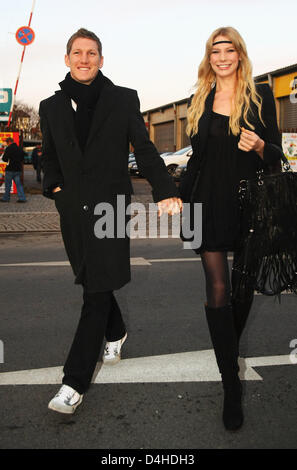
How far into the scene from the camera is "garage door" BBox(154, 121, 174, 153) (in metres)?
45.3

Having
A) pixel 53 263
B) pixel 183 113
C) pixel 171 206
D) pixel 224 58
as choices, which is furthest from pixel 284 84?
pixel 171 206

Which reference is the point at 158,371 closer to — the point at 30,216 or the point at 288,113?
the point at 30,216

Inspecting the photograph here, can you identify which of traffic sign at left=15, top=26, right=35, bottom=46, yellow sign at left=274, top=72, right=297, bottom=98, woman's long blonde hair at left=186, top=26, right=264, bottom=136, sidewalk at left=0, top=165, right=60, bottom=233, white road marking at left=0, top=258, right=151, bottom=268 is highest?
yellow sign at left=274, top=72, right=297, bottom=98

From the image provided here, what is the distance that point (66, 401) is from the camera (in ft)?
8.75

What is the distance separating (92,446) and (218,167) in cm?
142

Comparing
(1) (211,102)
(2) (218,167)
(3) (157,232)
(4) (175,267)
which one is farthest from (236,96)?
(3) (157,232)

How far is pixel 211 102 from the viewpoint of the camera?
278 cm

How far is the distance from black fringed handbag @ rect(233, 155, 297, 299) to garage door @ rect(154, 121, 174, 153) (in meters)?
42.4

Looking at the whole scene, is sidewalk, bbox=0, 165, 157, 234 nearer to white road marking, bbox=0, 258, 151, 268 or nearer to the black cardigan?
white road marking, bbox=0, 258, 151, 268

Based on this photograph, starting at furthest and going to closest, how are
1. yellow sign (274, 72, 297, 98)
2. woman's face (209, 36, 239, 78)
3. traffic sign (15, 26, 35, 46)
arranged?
yellow sign (274, 72, 297, 98)
traffic sign (15, 26, 35, 46)
woman's face (209, 36, 239, 78)

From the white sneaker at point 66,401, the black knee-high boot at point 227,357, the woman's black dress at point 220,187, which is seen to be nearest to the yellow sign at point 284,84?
the woman's black dress at point 220,187

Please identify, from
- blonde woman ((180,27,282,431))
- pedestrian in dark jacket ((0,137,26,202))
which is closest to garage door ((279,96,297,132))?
pedestrian in dark jacket ((0,137,26,202))

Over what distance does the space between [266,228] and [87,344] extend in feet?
3.46
